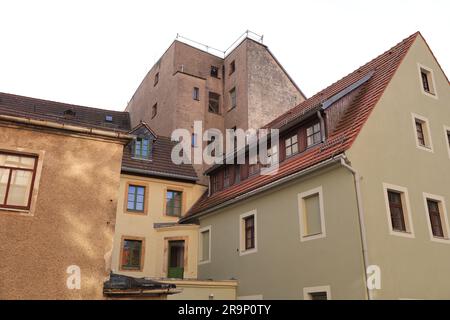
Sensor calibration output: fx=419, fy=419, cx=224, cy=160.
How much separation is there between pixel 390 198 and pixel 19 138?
11452mm

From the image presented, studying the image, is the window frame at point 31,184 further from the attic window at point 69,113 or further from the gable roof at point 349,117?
the attic window at point 69,113

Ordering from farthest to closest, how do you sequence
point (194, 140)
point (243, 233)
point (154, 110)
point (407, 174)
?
point (154, 110), point (194, 140), point (243, 233), point (407, 174)

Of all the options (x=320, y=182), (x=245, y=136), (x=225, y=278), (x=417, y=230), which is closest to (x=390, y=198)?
(x=417, y=230)

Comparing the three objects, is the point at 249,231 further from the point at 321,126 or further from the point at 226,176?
the point at 321,126

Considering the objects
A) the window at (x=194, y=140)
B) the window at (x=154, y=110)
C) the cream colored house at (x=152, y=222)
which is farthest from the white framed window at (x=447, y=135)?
the window at (x=154, y=110)

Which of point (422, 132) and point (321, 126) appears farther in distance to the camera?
point (422, 132)

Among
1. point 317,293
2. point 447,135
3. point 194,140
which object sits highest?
point 194,140

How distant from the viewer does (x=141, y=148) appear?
942 inches

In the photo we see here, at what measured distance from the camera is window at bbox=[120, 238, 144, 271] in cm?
2083

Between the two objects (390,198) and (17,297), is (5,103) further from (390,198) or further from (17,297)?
(390,198)

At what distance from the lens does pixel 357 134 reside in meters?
13.7

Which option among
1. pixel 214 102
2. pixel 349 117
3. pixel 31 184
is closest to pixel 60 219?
pixel 31 184

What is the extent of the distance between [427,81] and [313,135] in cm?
556

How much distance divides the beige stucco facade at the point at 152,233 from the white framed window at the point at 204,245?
1.04 feet
